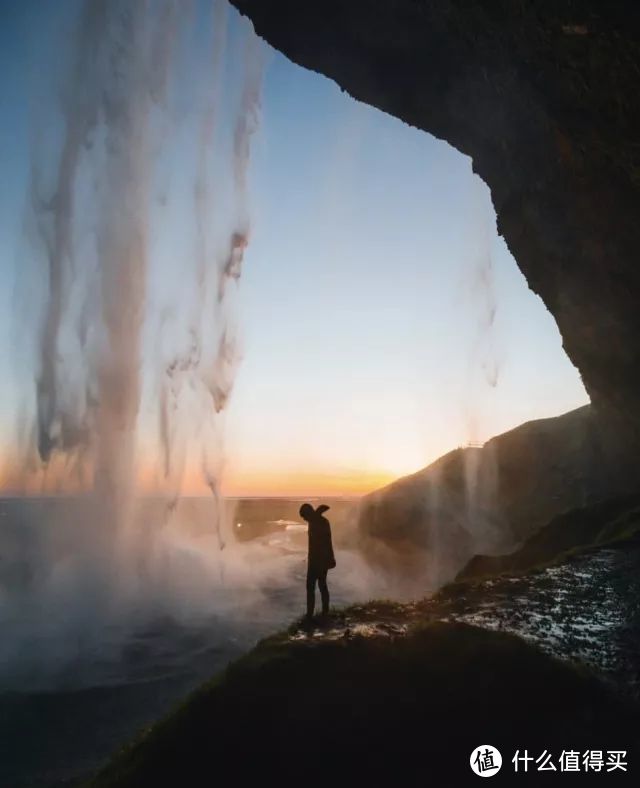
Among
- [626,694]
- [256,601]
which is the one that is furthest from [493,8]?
[256,601]

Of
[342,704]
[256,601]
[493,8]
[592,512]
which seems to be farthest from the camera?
[256,601]

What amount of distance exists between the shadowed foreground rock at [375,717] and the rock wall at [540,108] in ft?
34.4

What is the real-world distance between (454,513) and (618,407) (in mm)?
25032

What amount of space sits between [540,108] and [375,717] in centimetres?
1635

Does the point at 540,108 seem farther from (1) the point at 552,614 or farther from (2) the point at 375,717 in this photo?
(2) the point at 375,717

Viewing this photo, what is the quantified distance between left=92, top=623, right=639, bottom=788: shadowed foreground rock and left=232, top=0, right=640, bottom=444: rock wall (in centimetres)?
1048

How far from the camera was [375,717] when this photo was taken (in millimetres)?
5945

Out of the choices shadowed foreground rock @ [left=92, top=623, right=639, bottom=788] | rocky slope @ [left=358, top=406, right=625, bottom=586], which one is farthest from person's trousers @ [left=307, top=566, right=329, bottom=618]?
rocky slope @ [left=358, top=406, right=625, bottom=586]

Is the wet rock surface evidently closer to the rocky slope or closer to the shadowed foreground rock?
the shadowed foreground rock

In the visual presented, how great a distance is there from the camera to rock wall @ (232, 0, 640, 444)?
10000 mm

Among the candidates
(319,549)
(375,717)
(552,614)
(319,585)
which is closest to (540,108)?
(552,614)

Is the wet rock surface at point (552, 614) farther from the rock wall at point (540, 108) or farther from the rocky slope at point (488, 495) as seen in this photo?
the rocky slope at point (488, 495)

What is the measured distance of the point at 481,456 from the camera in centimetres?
5103

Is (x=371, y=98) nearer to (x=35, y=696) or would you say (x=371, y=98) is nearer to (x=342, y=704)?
(x=342, y=704)
